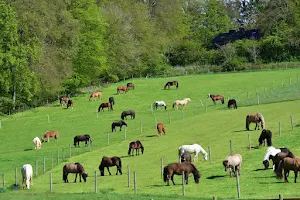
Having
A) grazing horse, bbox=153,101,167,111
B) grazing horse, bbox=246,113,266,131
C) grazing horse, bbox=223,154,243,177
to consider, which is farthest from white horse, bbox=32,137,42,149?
grazing horse, bbox=223,154,243,177

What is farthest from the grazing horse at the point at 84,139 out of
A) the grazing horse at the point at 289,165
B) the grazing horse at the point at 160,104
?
the grazing horse at the point at 289,165

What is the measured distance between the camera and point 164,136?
4847 centimetres

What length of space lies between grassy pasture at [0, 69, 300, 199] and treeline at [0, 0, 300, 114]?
4360 millimetres

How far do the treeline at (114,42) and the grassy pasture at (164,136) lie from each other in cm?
436

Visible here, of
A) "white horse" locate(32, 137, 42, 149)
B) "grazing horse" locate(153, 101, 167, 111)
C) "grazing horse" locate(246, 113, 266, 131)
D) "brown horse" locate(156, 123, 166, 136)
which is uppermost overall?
"grazing horse" locate(153, 101, 167, 111)

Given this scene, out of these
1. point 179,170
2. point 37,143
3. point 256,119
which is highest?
point 256,119

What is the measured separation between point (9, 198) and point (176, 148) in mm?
16734

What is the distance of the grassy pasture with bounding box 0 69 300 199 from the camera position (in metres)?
29.7

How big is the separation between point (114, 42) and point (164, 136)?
158ft

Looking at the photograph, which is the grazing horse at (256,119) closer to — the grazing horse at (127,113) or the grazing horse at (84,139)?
the grazing horse at (84,139)

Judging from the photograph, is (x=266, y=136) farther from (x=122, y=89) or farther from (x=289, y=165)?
(x=122, y=89)

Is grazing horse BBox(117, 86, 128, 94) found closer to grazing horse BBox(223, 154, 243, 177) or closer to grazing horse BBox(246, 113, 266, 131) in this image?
grazing horse BBox(246, 113, 266, 131)

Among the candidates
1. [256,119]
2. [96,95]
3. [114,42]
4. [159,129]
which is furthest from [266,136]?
[114,42]

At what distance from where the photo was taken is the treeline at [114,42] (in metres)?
71.2
